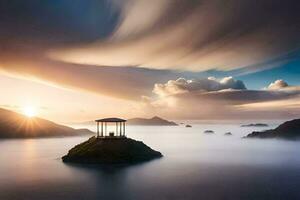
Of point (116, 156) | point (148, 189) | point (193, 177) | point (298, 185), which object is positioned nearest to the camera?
point (148, 189)

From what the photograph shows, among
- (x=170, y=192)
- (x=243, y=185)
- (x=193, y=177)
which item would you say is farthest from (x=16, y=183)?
(x=243, y=185)

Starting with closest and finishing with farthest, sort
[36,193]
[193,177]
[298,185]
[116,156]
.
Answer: [36,193] → [298,185] → [193,177] → [116,156]

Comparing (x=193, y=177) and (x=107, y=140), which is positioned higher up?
(x=107, y=140)

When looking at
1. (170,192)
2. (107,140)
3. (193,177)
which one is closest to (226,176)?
(193,177)

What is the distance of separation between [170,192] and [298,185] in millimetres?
36695

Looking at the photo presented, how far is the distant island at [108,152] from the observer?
119m

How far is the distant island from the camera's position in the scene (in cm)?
11888

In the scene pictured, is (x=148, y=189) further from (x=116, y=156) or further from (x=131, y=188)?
(x=116, y=156)

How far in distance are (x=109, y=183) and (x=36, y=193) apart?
20058 millimetres

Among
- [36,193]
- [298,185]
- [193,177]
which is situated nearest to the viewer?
[36,193]

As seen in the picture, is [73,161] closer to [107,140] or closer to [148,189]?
[107,140]

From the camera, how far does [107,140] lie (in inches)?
4813

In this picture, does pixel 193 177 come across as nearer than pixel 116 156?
Yes

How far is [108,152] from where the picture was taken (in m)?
120
